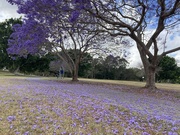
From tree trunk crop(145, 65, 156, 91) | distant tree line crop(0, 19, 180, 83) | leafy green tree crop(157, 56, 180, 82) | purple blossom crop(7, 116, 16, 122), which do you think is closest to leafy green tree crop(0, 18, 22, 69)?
distant tree line crop(0, 19, 180, 83)

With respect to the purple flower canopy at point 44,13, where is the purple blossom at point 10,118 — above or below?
below

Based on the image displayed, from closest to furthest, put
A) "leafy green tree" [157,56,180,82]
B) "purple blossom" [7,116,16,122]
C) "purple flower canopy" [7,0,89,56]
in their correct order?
1. "purple blossom" [7,116,16,122]
2. "purple flower canopy" [7,0,89,56]
3. "leafy green tree" [157,56,180,82]

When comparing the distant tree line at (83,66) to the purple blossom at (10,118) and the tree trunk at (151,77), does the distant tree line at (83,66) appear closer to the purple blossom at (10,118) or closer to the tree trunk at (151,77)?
the tree trunk at (151,77)

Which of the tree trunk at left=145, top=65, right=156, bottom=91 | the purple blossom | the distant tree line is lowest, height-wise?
the purple blossom

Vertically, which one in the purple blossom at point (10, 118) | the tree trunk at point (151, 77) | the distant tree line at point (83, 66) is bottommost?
the purple blossom at point (10, 118)

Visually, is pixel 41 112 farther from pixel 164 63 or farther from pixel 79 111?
pixel 164 63

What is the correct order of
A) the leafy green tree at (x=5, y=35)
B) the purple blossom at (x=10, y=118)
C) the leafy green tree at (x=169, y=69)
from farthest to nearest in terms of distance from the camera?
the leafy green tree at (x=169, y=69), the leafy green tree at (x=5, y=35), the purple blossom at (x=10, y=118)

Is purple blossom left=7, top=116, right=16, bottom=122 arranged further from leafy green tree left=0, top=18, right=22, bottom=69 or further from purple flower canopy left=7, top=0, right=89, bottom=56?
leafy green tree left=0, top=18, right=22, bottom=69

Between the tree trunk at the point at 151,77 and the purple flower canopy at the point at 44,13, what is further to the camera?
the tree trunk at the point at 151,77

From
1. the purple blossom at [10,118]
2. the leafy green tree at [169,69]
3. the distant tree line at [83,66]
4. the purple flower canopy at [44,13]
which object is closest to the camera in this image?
the purple blossom at [10,118]

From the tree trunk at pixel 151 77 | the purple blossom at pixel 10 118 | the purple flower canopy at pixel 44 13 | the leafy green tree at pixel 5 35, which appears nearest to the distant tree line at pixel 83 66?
the leafy green tree at pixel 5 35

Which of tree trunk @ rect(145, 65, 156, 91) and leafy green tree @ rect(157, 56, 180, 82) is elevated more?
leafy green tree @ rect(157, 56, 180, 82)

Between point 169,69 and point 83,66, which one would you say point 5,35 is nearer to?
point 83,66

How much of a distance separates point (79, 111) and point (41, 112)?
99cm
